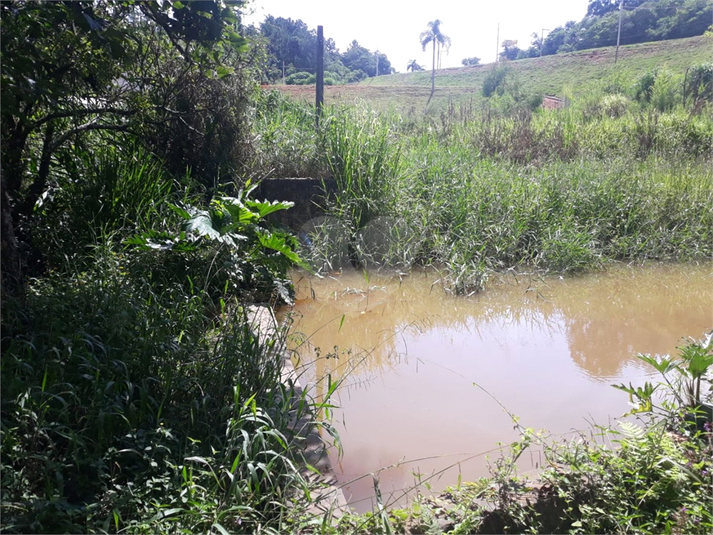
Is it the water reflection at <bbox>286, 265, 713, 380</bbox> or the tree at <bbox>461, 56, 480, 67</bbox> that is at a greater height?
the tree at <bbox>461, 56, 480, 67</bbox>

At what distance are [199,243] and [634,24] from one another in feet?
94.8

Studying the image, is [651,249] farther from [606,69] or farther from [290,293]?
[606,69]

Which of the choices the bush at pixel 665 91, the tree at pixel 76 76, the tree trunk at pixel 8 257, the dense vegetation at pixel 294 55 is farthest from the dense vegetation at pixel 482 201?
the bush at pixel 665 91

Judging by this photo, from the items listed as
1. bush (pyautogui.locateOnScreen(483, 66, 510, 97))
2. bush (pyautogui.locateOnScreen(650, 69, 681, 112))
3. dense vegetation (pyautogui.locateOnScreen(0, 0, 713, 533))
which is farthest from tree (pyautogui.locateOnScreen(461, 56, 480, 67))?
dense vegetation (pyautogui.locateOnScreen(0, 0, 713, 533))

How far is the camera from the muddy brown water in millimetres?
2641

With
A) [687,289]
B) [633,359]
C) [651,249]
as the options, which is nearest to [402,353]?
[633,359]

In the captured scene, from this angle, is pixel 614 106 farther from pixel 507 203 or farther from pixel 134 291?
pixel 134 291

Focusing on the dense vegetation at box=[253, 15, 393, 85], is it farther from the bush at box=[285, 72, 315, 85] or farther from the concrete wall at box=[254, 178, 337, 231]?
the concrete wall at box=[254, 178, 337, 231]

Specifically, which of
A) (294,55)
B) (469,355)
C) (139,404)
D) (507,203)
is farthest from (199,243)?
(294,55)

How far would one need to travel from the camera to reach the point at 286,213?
241 inches

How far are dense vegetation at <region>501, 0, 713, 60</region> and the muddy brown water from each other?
2193cm

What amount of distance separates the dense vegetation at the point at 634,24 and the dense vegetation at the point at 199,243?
746 inches

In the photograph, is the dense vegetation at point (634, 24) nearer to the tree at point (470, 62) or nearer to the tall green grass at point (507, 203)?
the tree at point (470, 62)

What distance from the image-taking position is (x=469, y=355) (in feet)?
12.8
